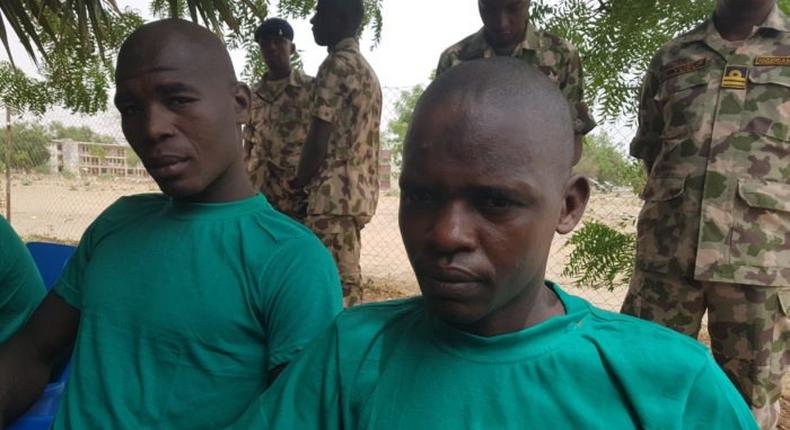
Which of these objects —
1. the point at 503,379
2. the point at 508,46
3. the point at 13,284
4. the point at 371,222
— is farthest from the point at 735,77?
the point at 371,222

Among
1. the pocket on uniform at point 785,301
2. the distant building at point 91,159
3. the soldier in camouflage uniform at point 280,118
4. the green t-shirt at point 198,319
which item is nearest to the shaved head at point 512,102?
the green t-shirt at point 198,319

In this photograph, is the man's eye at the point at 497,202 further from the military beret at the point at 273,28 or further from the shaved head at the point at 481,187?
the military beret at the point at 273,28

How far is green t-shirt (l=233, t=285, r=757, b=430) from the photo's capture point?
0.72 m

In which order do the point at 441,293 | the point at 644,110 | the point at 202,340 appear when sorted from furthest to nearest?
the point at 644,110 < the point at 202,340 < the point at 441,293

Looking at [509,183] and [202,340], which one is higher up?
[509,183]

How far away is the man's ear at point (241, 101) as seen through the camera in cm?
124

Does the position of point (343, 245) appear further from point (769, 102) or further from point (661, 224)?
point (769, 102)

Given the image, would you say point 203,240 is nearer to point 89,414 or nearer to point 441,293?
point 89,414

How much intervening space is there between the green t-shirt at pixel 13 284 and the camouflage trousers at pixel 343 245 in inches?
76.6

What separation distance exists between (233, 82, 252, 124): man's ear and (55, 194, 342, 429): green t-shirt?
21cm

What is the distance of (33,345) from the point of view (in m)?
1.24

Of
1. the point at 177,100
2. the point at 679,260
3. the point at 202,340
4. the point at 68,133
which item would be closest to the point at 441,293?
the point at 202,340

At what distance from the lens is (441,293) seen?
2.41 ft

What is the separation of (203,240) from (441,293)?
559mm
